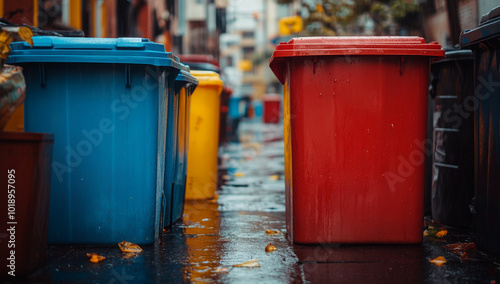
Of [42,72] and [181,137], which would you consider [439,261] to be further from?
[42,72]

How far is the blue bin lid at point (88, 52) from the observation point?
3635 mm

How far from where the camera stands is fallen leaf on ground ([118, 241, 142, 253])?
3721 millimetres

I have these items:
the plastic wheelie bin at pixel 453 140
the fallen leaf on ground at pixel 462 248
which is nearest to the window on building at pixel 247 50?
the plastic wheelie bin at pixel 453 140

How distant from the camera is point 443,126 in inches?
191

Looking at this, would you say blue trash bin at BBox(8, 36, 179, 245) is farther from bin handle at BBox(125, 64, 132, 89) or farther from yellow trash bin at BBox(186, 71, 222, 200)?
yellow trash bin at BBox(186, 71, 222, 200)

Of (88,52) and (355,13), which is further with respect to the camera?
(355,13)

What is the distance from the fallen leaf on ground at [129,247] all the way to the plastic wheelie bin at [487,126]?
229cm

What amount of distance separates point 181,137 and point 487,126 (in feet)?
8.04

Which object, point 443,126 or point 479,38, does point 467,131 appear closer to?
point 443,126

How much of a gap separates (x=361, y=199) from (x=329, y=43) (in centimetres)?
107

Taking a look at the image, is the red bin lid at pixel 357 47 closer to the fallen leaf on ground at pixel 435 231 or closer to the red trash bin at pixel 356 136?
the red trash bin at pixel 356 136

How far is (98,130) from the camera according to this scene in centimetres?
373

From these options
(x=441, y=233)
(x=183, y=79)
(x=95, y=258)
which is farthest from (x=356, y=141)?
(x=95, y=258)

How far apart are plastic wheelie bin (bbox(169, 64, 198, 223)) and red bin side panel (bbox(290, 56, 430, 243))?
108cm
